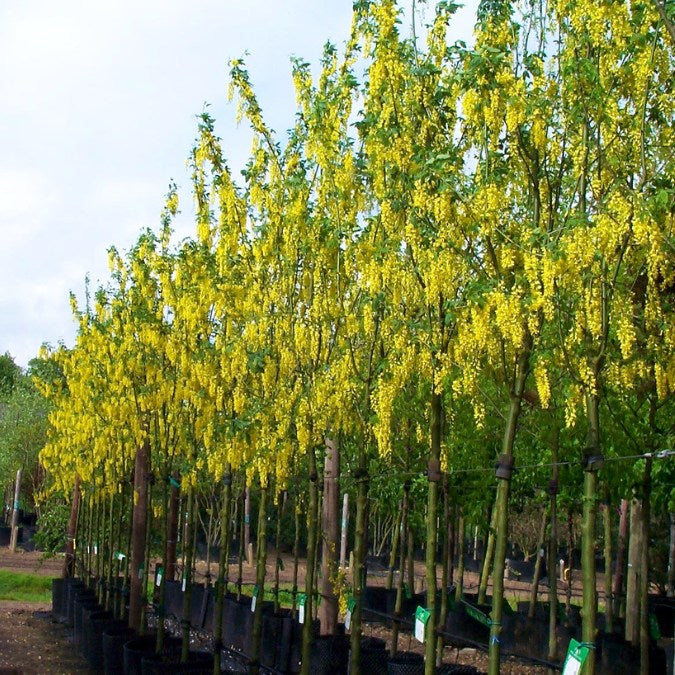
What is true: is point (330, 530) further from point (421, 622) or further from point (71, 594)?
point (71, 594)

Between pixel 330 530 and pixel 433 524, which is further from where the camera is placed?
pixel 330 530

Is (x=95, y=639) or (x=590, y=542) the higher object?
(x=590, y=542)

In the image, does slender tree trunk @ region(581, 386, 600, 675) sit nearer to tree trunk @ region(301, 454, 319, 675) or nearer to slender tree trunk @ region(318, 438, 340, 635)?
tree trunk @ region(301, 454, 319, 675)

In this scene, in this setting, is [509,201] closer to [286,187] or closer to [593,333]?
[593,333]

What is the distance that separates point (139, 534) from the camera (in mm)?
11195

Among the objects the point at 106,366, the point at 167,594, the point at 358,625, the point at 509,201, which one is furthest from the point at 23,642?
the point at 509,201

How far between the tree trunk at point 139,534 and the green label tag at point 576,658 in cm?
663

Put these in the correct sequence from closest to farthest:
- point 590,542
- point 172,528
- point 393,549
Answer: point 590,542 < point 393,549 < point 172,528

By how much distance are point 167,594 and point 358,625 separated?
8183 mm

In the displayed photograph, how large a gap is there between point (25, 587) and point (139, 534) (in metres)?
10.7

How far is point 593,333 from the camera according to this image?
16.7 ft

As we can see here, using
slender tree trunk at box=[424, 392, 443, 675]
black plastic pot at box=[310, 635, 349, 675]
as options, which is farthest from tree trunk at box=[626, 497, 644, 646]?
slender tree trunk at box=[424, 392, 443, 675]

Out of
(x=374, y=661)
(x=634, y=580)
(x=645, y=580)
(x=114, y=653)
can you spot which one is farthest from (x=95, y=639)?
(x=645, y=580)

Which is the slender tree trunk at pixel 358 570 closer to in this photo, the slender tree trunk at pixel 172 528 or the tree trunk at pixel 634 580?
the tree trunk at pixel 634 580
